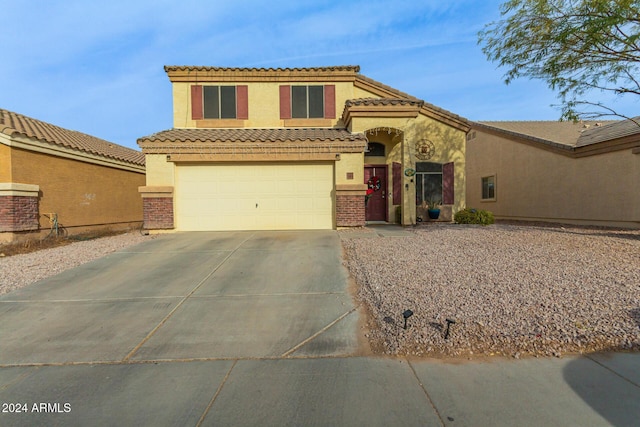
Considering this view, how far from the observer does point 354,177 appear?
35.6ft

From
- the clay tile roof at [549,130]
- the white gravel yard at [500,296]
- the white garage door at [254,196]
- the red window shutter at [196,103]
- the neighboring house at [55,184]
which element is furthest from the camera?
the clay tile roof at [549,130]

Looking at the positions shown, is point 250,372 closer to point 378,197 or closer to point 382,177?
point 378,197

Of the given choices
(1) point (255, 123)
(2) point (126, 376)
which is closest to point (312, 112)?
(1) point (255, 123)

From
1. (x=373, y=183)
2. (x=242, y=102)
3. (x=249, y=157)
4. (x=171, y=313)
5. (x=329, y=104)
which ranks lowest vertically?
(x=171, y=313)

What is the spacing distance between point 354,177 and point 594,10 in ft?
22.9

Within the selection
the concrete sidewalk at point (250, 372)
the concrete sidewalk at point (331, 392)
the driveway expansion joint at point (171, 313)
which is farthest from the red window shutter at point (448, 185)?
the concrete sidewalk at point (331, 392)

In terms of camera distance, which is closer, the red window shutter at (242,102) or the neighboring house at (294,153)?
the neighboring house at (294,153)

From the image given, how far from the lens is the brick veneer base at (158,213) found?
10.5m

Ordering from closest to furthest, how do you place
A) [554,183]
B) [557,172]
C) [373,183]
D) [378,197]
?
[373,183] → [378,197] → [557,172] → [554,183]

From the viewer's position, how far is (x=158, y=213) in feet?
34.6

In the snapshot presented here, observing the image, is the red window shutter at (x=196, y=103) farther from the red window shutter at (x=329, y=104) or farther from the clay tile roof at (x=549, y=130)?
the clay tile roof at (x=549, y=130)

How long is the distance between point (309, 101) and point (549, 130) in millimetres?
13568

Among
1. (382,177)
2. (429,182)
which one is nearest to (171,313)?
(382,177)

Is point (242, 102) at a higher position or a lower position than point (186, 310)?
higher
